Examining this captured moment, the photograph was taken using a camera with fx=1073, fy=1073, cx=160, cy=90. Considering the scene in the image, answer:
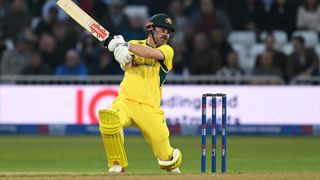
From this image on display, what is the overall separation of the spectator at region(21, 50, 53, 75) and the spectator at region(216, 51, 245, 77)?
12.2 ft

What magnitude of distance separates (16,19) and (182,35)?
151 inches

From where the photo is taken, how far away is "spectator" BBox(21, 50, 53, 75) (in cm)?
2300

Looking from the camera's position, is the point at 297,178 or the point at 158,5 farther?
the point at 158,5

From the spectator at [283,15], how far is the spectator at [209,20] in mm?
1007

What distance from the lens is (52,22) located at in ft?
79.4

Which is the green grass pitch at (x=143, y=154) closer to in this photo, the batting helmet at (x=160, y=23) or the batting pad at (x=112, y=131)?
the batting pad at (x=112, y=131)

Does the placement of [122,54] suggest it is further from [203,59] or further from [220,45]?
[220,45]

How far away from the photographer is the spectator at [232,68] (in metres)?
22.9

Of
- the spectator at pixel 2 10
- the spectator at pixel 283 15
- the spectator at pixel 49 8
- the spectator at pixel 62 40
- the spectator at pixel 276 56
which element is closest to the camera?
the spectator at pixel 276 56

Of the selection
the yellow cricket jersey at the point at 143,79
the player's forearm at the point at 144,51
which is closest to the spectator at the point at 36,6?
the yellow cricket jersey at the point at 143,79

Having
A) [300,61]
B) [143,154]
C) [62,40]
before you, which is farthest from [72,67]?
[143,154]

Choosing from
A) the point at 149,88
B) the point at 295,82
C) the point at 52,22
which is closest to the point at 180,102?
the point at 295,82

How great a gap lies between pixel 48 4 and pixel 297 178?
14207 millimetres

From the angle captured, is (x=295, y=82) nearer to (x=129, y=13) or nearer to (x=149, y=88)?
(x=129, y=13)
